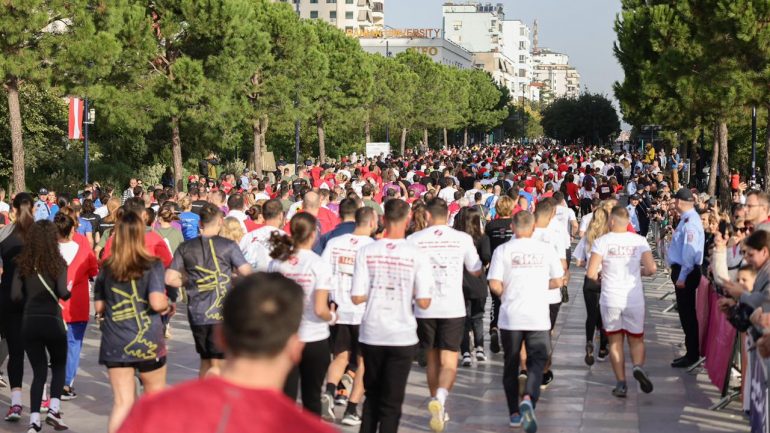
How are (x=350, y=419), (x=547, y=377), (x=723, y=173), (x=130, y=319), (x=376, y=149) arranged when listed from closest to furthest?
(x=130, y=319) → (x=350, y=419) → (x=547, y=377) → (x=723, y=173) → (x=376, y=149)

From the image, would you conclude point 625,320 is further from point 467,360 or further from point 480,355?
point 480,355

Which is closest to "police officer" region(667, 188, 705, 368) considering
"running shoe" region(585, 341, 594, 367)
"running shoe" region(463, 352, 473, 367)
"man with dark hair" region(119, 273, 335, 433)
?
"running shoe" region(585, 341, 594, 367)

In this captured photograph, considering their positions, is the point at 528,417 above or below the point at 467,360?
above

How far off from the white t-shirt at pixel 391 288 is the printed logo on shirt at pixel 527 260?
4.29ft

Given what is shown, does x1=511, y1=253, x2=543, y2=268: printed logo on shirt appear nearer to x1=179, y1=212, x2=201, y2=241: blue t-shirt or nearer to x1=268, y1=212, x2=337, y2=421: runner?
x1=268, y1=212, x2=337, y2=421: runner

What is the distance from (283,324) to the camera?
9.64ft

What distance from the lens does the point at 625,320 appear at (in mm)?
10234

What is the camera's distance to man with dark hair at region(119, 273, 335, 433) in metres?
2.59

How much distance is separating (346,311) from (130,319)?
2200 mm

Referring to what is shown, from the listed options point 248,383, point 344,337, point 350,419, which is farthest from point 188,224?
→ point 248,383

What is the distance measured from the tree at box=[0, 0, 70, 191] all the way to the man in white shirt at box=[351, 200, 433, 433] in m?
22.4

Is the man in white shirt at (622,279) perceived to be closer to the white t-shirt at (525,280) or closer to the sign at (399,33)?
the white t-shirt at (525,280)

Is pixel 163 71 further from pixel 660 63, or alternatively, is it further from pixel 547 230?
pixel 547 230

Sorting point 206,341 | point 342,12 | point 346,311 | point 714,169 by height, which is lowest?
point 206,341
